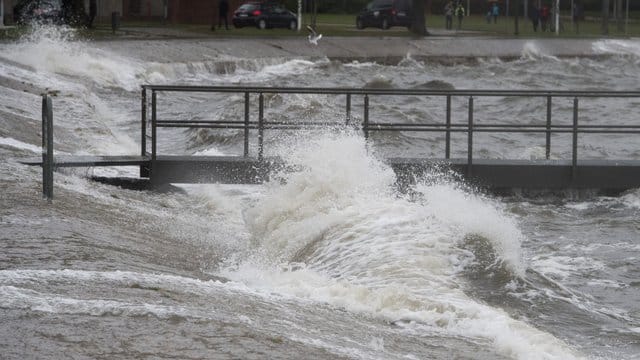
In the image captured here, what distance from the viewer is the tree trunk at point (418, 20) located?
59.1 metres

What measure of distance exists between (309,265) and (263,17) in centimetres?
4998

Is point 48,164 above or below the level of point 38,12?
below

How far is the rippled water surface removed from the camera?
323 inches

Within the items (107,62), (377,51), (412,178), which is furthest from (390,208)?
(377,51)

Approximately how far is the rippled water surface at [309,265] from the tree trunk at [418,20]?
3867cm

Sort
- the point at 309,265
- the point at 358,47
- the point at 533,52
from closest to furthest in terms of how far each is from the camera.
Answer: the point at 309,265 < the point at 358,47 < the point at 533,52

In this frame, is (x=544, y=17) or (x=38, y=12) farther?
(x=544, y=17)

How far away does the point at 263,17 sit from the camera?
199 feet

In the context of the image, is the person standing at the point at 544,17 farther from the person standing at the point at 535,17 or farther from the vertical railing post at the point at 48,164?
the vertical railing post at the point at 48,164

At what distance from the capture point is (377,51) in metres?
53.4

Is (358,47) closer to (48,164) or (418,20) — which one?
(418,20)

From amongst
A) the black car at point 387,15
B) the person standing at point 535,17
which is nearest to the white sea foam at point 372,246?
the black car at point 387,15

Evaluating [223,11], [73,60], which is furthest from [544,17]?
[73,60]

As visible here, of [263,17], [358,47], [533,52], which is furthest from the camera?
[263,17]
